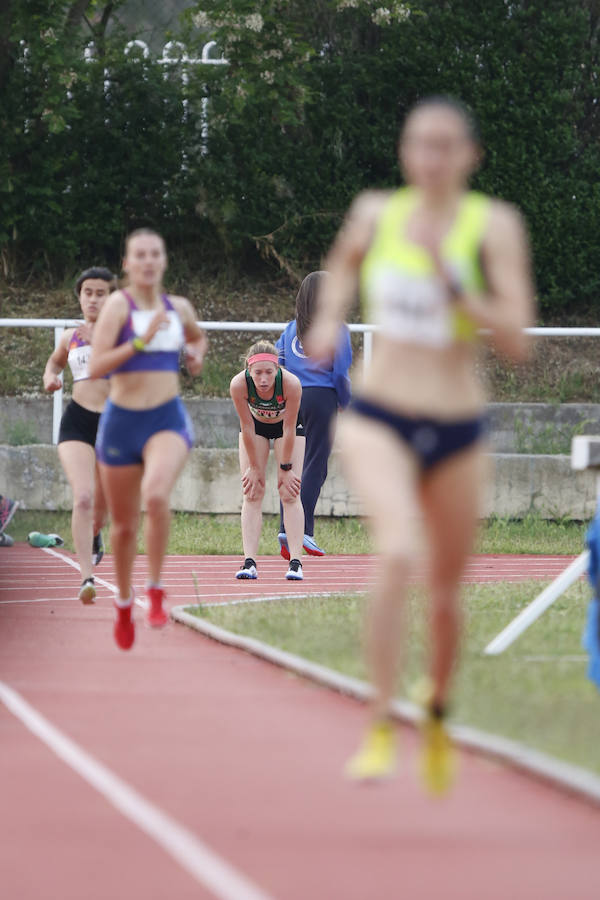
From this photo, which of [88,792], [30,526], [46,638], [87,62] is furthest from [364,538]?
[88,792]

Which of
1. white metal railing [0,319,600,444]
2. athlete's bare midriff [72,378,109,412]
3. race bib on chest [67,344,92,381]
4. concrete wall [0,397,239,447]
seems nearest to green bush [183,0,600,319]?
white metal railing [0,319,600,444]

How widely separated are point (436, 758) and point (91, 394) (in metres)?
5.44

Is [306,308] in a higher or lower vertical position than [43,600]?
higher

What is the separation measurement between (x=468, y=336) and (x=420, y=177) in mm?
520

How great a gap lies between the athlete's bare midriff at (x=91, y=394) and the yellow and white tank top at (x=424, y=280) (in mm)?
5073

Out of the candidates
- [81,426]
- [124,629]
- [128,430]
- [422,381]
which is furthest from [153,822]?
[81,426]

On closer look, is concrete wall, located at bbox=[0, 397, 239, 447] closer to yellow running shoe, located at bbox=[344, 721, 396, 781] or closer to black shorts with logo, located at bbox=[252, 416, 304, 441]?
black shorts with logo, located at bbox=[252, 416, 304, 441]

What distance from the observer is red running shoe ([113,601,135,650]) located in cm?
749

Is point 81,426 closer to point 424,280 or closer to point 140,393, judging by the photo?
point 140,393

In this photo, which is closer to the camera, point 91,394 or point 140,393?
point 140,393

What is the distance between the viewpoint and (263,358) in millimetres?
11055

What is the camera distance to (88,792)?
5.14 m

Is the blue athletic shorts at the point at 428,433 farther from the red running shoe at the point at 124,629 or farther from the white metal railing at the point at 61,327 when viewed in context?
the white metal railing at the point at 61,327

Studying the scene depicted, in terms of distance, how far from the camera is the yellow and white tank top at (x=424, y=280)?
16.1 ft
